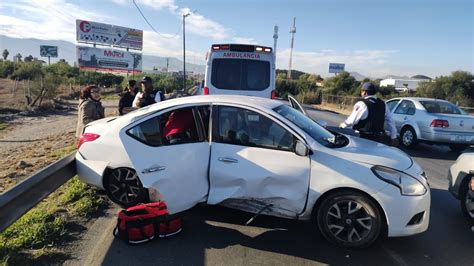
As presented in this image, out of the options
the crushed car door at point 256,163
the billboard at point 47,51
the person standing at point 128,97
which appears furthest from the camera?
the billboard at point 47,51

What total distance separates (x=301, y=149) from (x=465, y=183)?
2698 mm

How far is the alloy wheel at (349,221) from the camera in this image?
421 centimetres

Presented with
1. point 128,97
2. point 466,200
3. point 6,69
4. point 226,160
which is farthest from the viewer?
point 6,69

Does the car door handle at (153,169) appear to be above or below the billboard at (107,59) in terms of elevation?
below

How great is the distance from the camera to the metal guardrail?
12.4 feet

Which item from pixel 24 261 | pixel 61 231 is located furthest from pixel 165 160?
pixel 24 261

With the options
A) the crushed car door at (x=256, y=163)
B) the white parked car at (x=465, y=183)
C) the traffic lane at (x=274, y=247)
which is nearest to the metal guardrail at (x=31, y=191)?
the traffic lane at (x=274, y=247)

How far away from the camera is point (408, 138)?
37.8ft

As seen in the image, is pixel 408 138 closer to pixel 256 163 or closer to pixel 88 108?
pixel 256 163

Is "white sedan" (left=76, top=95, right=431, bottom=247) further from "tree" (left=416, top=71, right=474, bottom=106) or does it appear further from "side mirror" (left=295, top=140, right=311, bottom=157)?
"tree" (left=416, top=71, right=474, bottom=106)

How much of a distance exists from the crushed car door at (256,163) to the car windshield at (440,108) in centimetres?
843

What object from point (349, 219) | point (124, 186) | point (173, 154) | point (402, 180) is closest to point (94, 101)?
point (124, 186)

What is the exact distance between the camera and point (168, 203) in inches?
181

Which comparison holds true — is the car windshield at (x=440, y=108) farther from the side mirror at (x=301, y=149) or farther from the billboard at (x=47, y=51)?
the billboard at (x=47, y=51)
